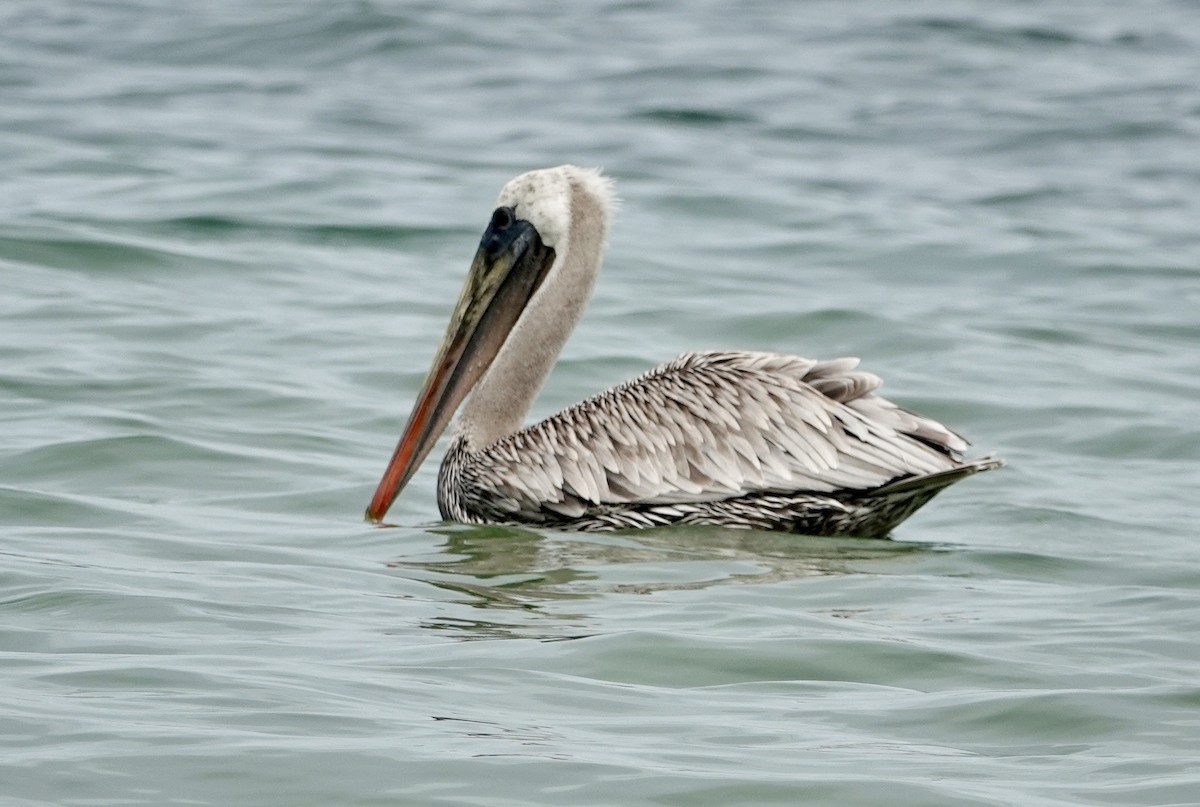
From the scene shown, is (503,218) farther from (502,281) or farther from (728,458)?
(728,458)

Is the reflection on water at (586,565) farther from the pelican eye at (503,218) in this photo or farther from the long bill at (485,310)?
the pelican eye at (503,218)

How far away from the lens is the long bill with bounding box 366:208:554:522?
22.6 feet

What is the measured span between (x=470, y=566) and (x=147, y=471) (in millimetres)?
1675

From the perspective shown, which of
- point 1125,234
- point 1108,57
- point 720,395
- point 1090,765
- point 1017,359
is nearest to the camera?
point 1090,765

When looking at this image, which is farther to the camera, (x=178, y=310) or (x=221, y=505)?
(x=178, y=310)

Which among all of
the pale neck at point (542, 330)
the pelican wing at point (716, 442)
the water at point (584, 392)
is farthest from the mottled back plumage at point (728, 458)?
the pale neck at point (542, 330)

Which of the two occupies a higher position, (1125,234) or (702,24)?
(702,24)

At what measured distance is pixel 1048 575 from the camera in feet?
19.3

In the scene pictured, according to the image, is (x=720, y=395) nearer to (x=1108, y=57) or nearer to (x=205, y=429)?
(x=205, y=429)

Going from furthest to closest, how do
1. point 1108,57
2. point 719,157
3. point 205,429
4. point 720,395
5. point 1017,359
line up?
point 1108,57 → point 719,157 → point 1017,359 → point 205,429 → point 720,395

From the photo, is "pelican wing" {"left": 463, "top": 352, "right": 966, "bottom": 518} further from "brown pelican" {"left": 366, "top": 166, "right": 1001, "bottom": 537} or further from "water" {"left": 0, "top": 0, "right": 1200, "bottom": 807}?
"water" {"left": 0, "top": 0, "right": 1200, "bottom": 807}

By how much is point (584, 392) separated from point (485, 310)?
6.11 feet

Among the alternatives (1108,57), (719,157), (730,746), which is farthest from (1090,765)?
(1108,57)

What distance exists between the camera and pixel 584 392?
880 centimetres
